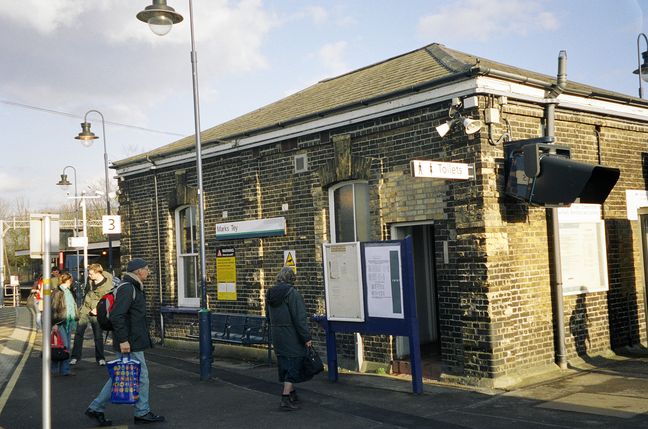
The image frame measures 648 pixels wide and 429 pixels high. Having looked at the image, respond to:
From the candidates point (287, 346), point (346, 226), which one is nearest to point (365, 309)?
point (287, 346)

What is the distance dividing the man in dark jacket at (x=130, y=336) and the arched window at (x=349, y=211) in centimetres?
441

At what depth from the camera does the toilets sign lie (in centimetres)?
820

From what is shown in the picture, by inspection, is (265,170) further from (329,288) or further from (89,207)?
(89,207)

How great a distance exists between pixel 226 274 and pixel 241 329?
1.53 m

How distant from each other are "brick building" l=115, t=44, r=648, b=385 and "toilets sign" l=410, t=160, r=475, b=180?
0.64ft

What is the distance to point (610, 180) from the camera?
32.3 ft

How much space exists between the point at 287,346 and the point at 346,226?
3711 millimetres

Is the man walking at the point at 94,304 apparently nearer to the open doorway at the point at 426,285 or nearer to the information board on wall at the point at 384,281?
the information board on wall at the point at 384,281

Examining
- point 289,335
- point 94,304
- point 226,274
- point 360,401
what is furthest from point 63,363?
point 360,401

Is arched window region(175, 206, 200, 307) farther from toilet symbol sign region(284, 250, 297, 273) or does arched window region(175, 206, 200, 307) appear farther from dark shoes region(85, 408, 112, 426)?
dark shoes region(85, 408, 112, 426)

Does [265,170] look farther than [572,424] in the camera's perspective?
Yes

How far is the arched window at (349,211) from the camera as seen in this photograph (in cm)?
1092

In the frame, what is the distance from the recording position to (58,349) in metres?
10.7

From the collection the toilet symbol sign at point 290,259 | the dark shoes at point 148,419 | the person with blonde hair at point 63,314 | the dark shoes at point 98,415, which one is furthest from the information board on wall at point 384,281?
the person with blonde hair at point 63,314
